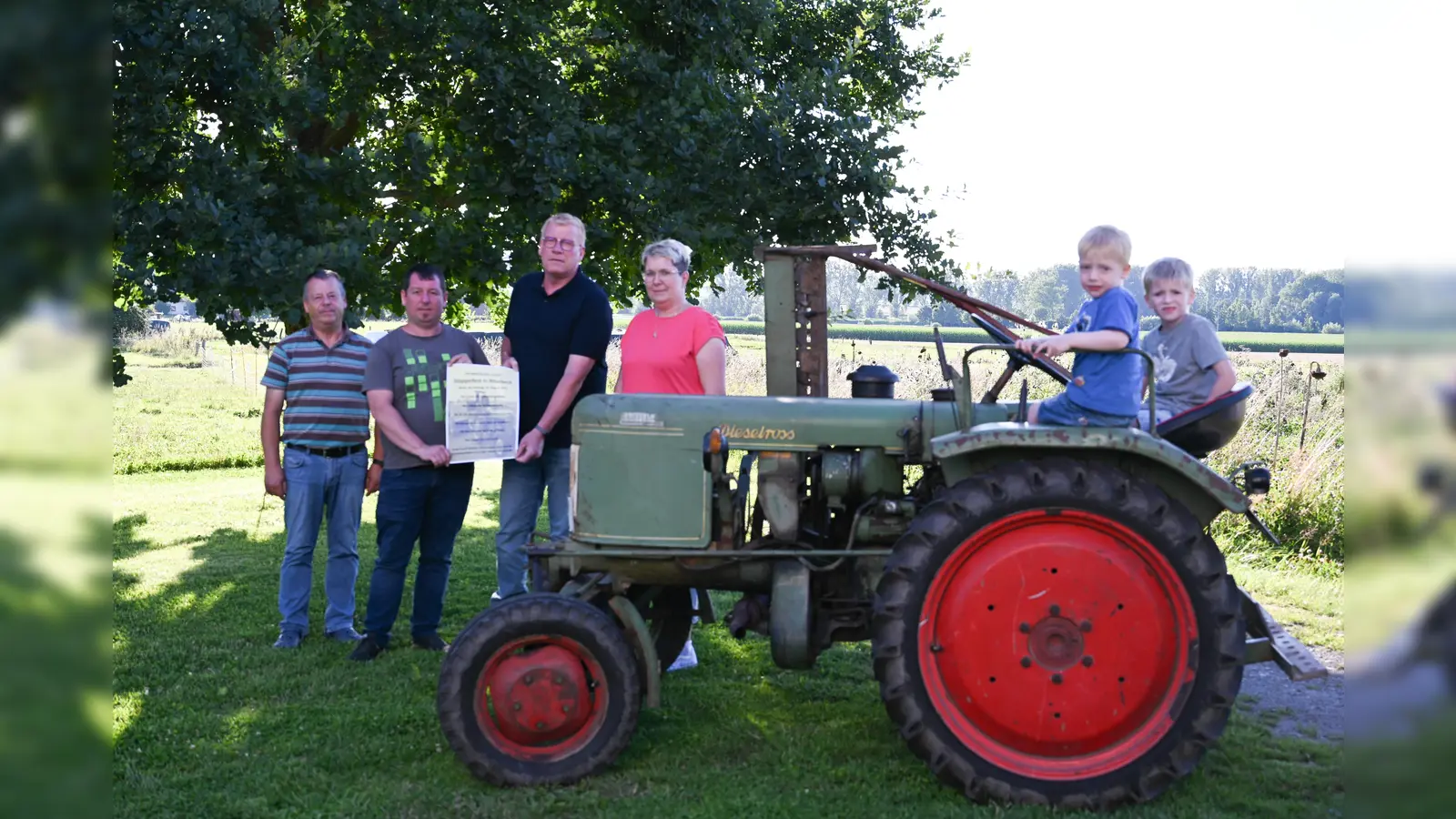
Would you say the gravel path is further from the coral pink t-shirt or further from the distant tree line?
the distant tree line

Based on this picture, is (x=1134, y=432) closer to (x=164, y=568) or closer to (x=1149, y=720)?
(x=1149, y=720)

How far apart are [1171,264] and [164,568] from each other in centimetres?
671

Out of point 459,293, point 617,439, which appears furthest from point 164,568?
point 617,439

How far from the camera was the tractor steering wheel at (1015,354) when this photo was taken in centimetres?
379

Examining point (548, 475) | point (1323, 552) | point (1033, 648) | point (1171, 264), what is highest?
point (1171, 264)

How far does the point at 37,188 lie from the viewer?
1.86ft

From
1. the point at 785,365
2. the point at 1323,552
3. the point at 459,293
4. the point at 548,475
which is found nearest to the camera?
the point at 785,365

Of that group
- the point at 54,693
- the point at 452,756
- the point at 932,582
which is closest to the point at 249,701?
the point at 452,756

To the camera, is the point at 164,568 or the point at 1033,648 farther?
the point at 164,568

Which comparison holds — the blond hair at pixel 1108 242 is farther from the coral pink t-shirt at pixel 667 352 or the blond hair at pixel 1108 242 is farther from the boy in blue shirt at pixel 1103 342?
the coral pink t-shirt at pixel 667 352

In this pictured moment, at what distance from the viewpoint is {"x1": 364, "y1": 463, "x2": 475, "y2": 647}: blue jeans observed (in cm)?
513

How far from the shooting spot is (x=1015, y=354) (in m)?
3.88

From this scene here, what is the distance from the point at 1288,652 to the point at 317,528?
428cm

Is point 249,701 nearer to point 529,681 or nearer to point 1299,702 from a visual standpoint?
point 529,681
